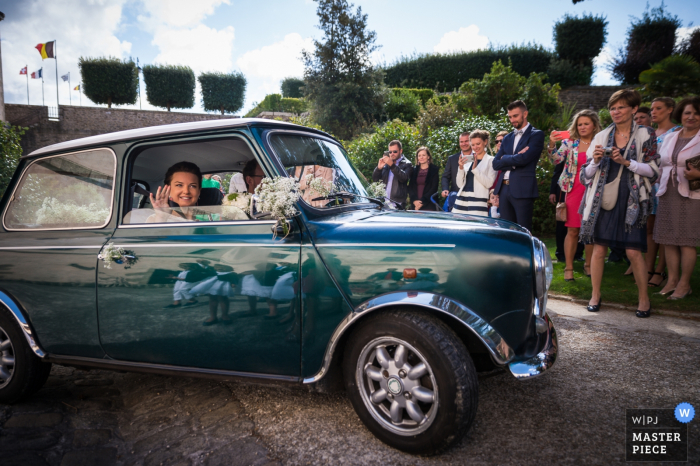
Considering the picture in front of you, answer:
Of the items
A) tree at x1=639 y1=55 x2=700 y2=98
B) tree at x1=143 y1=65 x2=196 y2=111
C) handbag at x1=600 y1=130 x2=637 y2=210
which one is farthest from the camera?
tree at x1=143 y1=65 x2=196 y2=111

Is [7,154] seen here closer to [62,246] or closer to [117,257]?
[62,246]

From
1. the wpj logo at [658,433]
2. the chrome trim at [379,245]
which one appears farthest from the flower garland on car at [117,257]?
the wpj logo at [658,433]

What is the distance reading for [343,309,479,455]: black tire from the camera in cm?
204

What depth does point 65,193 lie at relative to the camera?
3.09 m

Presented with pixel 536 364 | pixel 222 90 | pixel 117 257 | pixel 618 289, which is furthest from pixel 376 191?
pixel 222 90

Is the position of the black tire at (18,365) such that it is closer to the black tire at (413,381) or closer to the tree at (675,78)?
the black tire at (413,381)

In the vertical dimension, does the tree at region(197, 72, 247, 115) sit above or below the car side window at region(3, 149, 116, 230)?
above

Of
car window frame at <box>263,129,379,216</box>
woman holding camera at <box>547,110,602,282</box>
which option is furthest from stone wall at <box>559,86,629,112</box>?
car window frame at <box>263,129,379,216</box>

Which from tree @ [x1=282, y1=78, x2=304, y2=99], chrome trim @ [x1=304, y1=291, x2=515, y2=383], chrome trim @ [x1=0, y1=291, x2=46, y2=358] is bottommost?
chrome trim @ [x1=0, y1=291, x2=46, y2=358]

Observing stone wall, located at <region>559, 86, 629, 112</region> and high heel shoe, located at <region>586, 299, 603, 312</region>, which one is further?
stone wall, located at <region>559, 86, 629, 112</region>

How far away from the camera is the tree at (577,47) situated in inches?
990

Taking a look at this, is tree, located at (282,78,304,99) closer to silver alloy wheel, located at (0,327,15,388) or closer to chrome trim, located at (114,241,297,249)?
silver alloy wheel, located at (0,327,15,388)

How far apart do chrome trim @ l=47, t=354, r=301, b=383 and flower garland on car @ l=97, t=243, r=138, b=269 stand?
0.68m

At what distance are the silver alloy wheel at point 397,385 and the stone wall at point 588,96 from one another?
86.5 feet
